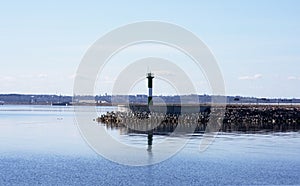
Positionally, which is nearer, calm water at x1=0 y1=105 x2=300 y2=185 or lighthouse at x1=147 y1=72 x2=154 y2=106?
calm water at x1=0 y1=105 x2=300 y2=185

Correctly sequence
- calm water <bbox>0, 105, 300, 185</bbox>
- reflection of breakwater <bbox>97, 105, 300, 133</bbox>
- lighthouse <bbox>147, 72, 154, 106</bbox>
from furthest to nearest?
lighthouse <bbox>147, 72, 154, 106</bbox> < reflection of breakwater <bbox>97, 105, 300, 133</bbox> < calm water <bbox>0, 105, 300, 185</bbox>

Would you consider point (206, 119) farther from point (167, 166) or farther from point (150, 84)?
point (167, 166)

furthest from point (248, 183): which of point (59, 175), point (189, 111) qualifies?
point (189, 111)

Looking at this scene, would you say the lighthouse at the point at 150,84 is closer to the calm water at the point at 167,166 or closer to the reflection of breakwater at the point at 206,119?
the reflection of breakwater at the point at 206,119

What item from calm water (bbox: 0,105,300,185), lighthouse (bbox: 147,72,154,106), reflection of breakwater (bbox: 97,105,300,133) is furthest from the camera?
lighthouse (bbox: 147,72,154,106)

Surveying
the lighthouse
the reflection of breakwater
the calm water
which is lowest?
the calm water

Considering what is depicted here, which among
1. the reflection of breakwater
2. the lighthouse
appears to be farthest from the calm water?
the lighthouse

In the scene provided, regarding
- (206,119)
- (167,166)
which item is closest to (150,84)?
(206,119)

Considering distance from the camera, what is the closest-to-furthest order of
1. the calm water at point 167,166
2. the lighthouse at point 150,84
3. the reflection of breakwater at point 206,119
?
the calm water at point 167,166 < the reflection of breakwater at point 206,119 < the lighthouse at point 150,84

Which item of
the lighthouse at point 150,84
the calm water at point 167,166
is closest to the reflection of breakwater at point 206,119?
the lighthouse at point 150,84

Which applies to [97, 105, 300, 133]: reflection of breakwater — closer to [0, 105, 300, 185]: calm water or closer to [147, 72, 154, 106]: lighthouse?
[147, 72, 154, 106]: lighthouse

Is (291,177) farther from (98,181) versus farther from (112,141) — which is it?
(112,141)

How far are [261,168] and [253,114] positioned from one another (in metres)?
46.8

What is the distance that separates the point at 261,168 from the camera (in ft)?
101
